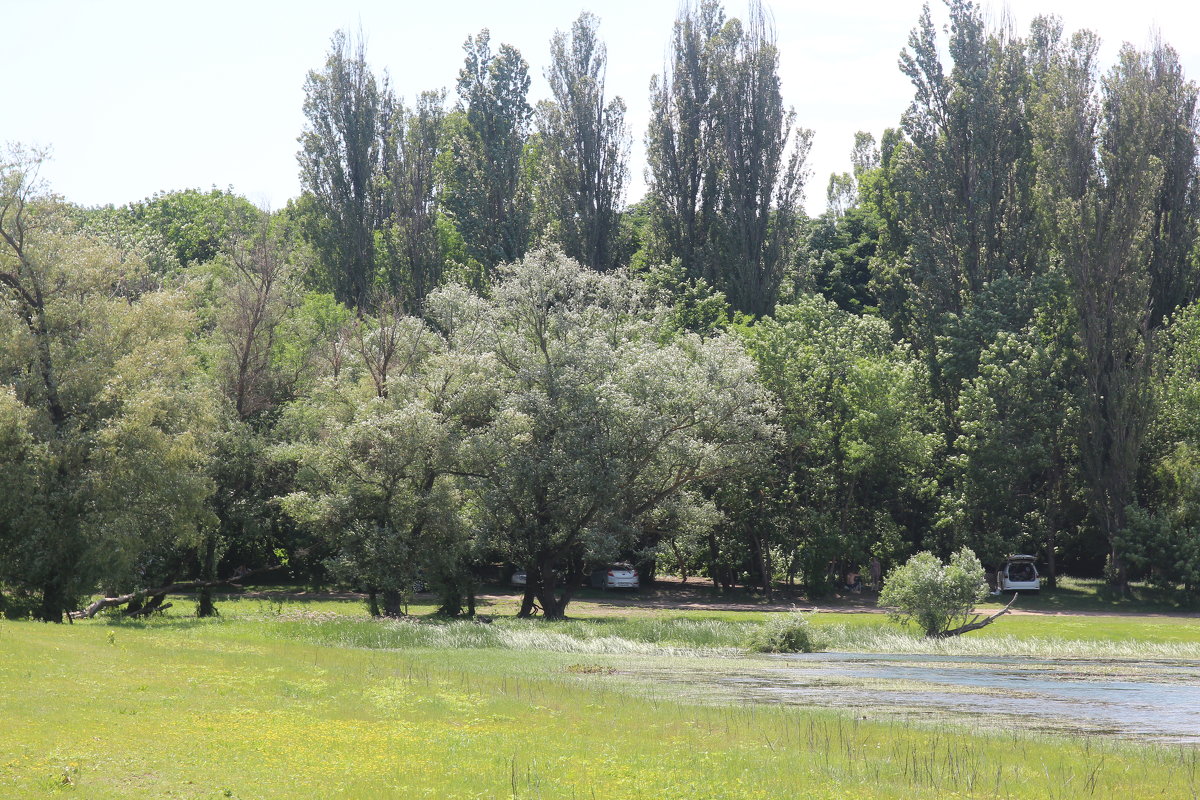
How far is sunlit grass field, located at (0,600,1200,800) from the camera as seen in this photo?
13.5 m

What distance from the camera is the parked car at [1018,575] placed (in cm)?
5441

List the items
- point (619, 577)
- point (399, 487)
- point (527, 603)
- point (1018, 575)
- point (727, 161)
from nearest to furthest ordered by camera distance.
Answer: point (399, 487), point (527, 603), point (1018, 575), point (619, 577), point (727, 161)

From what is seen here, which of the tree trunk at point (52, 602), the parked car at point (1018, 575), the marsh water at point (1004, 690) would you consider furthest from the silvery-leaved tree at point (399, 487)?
the parked car at point (1018, 575)

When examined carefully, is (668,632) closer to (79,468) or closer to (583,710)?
(583,710)

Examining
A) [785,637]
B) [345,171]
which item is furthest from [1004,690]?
[345,171]

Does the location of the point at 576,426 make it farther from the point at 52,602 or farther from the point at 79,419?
the point at 52,602

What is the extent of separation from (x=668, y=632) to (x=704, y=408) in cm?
1109

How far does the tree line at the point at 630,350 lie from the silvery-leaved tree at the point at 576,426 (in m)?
0.17

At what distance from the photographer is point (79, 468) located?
1426 inches

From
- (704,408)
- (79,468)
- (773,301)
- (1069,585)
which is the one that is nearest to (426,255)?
(773,301)

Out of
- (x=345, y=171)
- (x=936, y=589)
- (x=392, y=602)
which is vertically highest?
(x=345, y=171)

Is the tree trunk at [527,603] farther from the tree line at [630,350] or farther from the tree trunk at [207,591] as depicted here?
the tree trunk at [207,591]

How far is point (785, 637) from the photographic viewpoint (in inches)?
1299

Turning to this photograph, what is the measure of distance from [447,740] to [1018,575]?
1810 inches
